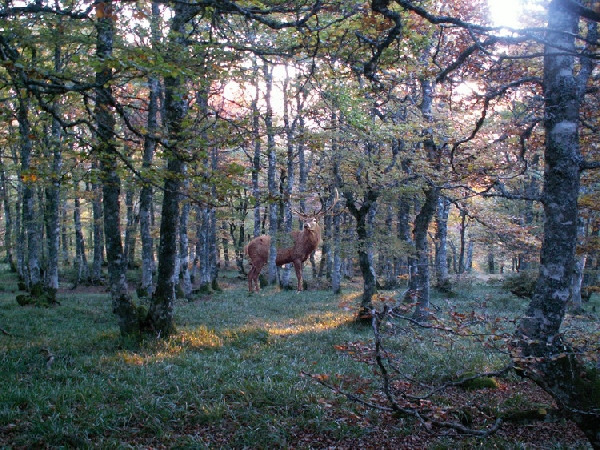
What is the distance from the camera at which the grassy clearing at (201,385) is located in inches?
199

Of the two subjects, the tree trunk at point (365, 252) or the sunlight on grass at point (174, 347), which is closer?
the sunlight on grass at point (174, 347)

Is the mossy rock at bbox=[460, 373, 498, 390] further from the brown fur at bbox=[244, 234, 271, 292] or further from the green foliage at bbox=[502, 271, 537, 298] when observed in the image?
the brown fur at bbox=[244, 234, 271, 292]

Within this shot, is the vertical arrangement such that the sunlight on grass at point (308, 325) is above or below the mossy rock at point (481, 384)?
below

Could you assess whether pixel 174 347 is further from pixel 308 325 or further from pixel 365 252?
pixel 365 252

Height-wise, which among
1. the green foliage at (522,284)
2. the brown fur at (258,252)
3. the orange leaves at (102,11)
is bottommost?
the green foliage at (522,284)

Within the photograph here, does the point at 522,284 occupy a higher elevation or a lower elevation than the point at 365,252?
lower

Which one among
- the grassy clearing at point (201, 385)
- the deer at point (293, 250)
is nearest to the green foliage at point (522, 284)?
the deer at point (293, 250)

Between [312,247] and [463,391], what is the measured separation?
55.3ft

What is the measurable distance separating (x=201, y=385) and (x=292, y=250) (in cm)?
1785

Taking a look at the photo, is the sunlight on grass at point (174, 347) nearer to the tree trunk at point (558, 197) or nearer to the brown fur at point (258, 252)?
the tree trunk at point (558, 197)

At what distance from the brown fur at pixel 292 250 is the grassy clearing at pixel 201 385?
1137 centimetres

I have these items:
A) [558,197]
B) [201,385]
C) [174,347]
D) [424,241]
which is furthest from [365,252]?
[558,197]

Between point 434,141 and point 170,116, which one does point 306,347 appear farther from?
point 434,141

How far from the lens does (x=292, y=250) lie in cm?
2434
